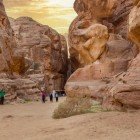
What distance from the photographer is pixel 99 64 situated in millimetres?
40031

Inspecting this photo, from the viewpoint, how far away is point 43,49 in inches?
2260

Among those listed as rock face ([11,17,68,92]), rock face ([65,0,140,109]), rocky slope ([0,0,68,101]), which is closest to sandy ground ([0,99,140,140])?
rock face ([65,0,140,109])

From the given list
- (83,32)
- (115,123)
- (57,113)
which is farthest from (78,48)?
(115,123)

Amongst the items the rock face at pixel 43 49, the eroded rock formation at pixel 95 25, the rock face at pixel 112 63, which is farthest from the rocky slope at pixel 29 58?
the eroded rock formation at pixel 95 25

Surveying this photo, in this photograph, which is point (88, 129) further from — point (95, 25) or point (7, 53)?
point (95, 25)

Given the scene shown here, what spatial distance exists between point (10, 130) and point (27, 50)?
136 feet

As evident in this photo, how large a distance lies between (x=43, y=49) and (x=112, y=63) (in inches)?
855

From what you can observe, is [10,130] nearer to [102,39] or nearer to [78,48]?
[102,39]

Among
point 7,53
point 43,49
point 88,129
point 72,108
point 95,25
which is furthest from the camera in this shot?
point 43,49

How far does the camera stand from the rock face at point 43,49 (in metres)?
56.7

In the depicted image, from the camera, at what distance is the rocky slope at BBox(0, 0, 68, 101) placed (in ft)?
120

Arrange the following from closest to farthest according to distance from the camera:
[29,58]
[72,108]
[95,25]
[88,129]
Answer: [88,129], [72,108], [95,25], [29,58]

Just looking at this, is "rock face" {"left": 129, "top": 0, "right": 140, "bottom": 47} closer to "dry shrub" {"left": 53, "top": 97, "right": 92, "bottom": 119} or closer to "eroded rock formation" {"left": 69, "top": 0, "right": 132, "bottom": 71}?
"dry shrub" {"left": 53, "top": 97, "right": 92, "bottom": 119}

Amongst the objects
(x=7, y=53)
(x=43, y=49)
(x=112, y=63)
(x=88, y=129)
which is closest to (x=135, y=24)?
(x=88, y=129)
